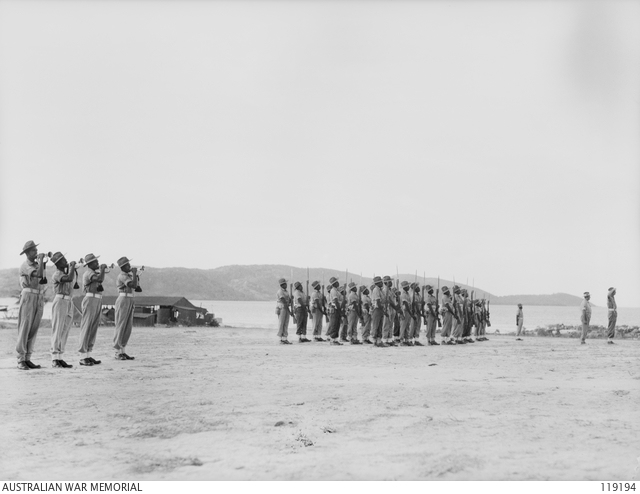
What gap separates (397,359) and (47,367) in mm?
7058

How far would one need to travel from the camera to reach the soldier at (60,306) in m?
11.9

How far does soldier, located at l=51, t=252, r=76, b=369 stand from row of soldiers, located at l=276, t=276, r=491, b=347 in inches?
315

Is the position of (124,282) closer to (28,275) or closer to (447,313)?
(28,275)

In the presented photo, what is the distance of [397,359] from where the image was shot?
47.4 ft

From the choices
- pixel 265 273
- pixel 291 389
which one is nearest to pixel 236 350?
pixel 291 389

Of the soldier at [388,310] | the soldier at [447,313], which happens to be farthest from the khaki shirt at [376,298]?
the soldier at [447,313]

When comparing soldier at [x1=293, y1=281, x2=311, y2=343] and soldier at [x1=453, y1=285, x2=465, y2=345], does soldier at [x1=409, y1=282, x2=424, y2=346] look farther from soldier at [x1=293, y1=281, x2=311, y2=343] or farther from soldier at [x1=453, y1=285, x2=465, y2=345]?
soldier at [x1=293, y1=281, x2=311, y2=343]

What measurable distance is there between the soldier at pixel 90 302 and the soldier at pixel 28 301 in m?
1.26

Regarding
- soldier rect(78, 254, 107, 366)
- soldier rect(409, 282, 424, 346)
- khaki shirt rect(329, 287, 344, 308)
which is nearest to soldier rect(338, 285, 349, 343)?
khaki shirt rect(329, 287, 344, 308)

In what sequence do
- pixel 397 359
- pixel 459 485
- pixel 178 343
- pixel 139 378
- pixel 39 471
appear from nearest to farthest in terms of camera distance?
pixel 459 485, pixel 39 471, pixel 139 378, pixel 397 359, pixel 178 343

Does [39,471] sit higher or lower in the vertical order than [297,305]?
lower

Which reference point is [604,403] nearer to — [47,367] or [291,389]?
[291,389]

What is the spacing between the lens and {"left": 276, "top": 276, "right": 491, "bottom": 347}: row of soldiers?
19328mm

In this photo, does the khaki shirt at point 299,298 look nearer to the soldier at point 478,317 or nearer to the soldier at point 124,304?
the soldier at point 478,317
